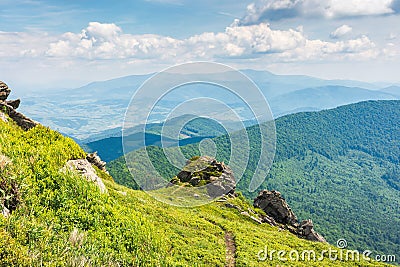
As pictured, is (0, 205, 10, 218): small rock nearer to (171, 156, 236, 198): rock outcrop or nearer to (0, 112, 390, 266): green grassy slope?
(0, 112, 390, 266): green grassy slope

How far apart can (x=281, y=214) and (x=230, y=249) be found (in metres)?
44.2

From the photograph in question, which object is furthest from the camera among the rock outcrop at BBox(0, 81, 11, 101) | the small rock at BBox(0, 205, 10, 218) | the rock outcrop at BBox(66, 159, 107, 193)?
the rock outcrop at BBox(0, 81, 11, 101)

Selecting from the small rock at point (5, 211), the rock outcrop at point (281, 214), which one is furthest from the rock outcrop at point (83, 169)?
the rock outcrop at point (281, 214)

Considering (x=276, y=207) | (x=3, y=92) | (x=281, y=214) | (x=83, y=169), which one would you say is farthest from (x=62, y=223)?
(x=276, y=207)

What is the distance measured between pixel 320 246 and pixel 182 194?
19629 mm

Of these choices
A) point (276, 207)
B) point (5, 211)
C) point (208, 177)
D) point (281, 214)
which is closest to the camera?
point (5, 211)

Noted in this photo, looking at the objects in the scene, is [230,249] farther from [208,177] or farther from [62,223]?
[208,177]

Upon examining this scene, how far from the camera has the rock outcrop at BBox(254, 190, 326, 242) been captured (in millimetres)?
59469

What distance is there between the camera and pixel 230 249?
Result: 2605cm

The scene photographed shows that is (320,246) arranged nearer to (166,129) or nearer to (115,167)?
(166,129)

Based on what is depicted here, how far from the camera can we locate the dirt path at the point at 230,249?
74.0ft

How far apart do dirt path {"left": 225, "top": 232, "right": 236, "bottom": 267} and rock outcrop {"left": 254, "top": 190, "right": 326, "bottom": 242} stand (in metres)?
33.4

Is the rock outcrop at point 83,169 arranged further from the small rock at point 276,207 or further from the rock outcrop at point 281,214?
the small rock at point 276,207

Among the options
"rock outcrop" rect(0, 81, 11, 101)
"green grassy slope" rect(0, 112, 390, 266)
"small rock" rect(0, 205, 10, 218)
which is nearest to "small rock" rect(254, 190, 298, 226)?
"green grassy slope" rect(0, 112, 390, 266)
